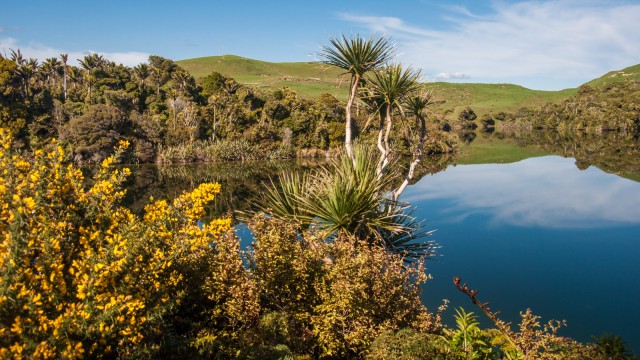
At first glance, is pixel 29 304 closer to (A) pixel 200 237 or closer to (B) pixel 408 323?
(A) pixel 200 237

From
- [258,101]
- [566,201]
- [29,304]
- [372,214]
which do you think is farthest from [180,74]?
[29,304]

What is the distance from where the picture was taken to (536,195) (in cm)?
3256

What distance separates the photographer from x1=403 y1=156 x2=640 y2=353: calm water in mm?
13539

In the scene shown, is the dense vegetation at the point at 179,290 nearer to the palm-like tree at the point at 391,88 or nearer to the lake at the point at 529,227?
the palm-like tree at the point at 391,88

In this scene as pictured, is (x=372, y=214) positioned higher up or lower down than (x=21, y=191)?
lower down

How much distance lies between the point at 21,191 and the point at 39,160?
14.7 inches

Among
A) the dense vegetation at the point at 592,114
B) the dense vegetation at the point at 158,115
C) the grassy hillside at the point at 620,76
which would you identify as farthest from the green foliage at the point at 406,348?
the grassy hillside at the point at 620,76

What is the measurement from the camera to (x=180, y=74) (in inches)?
2557

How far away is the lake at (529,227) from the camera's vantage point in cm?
1384

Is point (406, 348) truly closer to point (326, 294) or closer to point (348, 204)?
point (326, 294)

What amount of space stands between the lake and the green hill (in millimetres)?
84046

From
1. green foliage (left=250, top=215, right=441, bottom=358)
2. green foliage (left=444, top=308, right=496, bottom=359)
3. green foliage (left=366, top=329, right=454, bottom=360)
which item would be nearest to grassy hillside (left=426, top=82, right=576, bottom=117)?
green foliage (left=250, top=215, right=441, bottom=358)

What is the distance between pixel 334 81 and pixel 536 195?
11172cm

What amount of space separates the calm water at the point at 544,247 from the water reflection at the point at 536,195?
0.23ft
